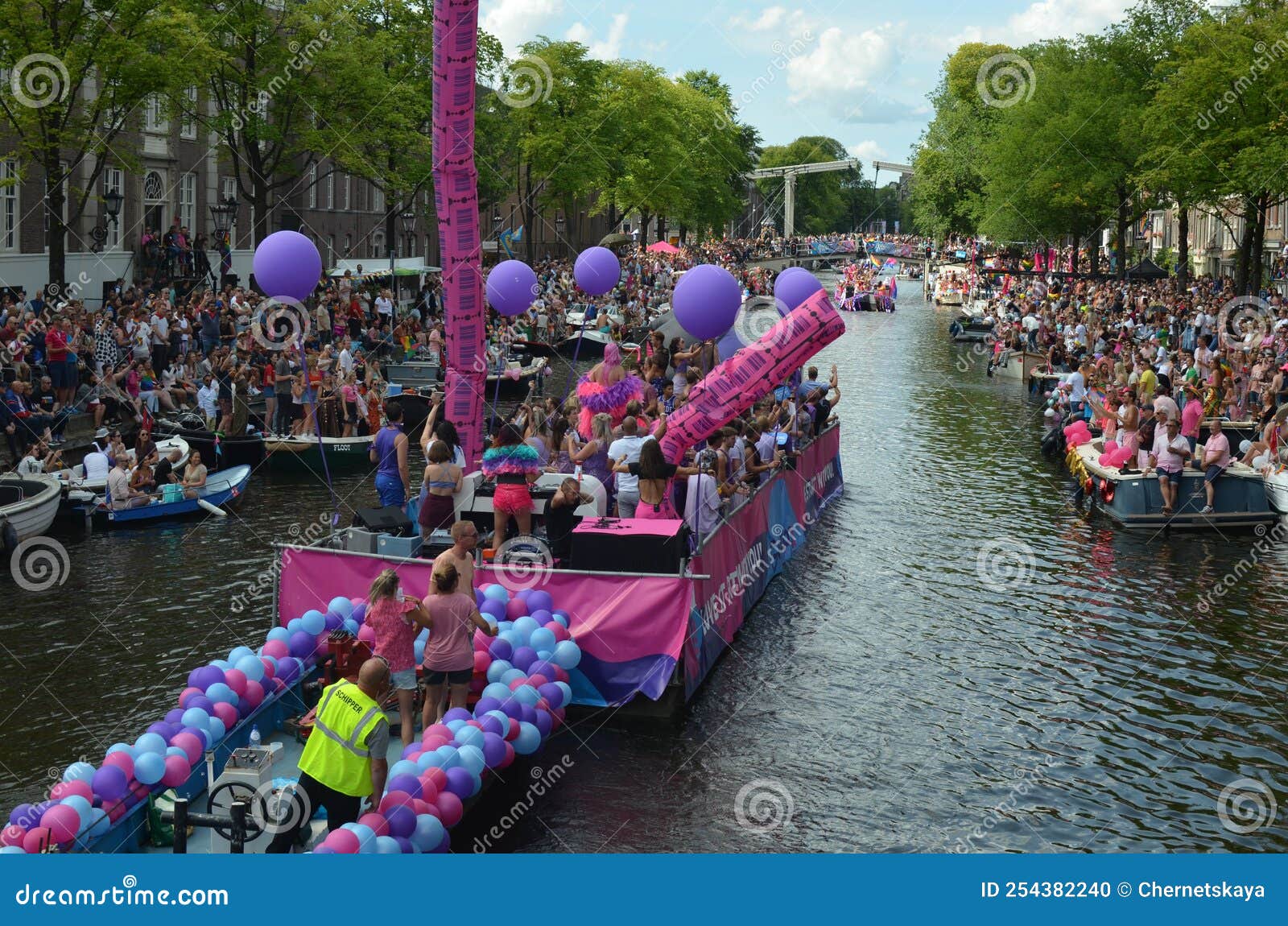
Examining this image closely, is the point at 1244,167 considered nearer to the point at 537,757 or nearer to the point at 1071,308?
the point at 1071,308

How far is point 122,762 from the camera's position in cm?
862

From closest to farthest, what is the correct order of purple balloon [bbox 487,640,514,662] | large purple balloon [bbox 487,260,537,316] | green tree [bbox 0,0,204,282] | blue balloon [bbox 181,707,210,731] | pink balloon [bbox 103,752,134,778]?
pink balloon [bbox 103,752,134,778], blue balloon [bbox 181,707,210,731], purple balloon [bbox 487,640,514,662], large purple balloon [bbox 487,260,537,316], green tree [bbox 0,0,204,282]

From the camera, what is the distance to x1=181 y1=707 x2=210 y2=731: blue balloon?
948cm

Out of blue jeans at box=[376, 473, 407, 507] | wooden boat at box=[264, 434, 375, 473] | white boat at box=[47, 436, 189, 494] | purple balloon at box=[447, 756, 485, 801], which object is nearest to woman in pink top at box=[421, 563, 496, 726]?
purple balloon at box=[447, 756, 485, 801]

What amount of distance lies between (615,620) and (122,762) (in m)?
4.27

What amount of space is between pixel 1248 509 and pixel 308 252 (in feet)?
44.0

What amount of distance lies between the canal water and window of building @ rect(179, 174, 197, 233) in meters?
26.9

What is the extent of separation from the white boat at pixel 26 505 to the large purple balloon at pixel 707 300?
8.52m

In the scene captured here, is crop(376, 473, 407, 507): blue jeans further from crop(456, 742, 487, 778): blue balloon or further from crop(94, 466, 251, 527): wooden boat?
crop(94, 466, 251, 527): wooden boat

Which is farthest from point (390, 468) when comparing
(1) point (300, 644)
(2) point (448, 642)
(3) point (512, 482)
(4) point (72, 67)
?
(4) point (72, 67)

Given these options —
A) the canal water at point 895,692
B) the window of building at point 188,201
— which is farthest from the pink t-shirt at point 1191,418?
the window of building at point 188,201

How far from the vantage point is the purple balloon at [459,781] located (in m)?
8.95

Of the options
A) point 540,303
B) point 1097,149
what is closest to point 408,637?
point 540,303

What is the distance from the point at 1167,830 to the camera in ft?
32.7
